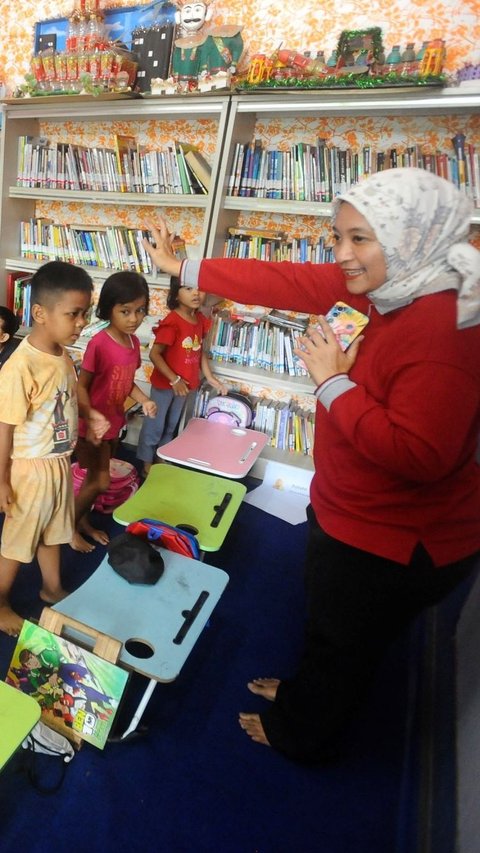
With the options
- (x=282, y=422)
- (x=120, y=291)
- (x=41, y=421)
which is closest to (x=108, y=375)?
(x=120, y=291)

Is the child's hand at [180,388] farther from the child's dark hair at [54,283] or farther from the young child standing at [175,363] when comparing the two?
the child's dark hair at [54,283]

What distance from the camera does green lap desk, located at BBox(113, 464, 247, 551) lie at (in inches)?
63.7

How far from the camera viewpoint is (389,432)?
782 millimetres

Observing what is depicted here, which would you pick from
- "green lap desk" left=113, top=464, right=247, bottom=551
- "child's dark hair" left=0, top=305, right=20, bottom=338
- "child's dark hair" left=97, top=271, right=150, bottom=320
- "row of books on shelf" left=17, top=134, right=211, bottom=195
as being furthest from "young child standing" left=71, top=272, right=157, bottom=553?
"row of books on shelf" left=17, top=134, right=211, bottom=195

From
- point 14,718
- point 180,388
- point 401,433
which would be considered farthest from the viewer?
point 180,388

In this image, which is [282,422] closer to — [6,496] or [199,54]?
[6,496]

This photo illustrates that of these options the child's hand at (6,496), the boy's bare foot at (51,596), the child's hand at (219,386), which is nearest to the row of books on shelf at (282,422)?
the child's hand at (219,386)

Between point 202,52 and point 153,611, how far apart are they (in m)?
2.45

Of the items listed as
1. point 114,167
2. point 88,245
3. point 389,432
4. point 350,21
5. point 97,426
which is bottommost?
point 97,426

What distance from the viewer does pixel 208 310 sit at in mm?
2533

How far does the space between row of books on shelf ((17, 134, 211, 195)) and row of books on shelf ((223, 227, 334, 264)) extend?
296mm

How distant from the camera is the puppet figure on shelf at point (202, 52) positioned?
2.13 metres

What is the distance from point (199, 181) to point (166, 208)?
43 cm

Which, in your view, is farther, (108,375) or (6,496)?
(108,375)
